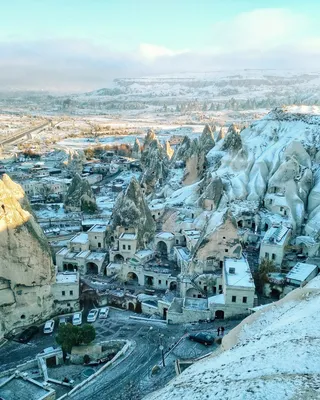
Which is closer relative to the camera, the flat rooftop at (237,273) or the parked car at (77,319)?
the flat rooftop at (237,273)

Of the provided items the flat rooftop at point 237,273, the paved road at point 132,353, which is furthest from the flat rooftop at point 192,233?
the paved road at point 132,353

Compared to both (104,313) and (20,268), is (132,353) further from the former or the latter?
(20,268)

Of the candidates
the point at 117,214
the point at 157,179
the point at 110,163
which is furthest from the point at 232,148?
the point at 110,163

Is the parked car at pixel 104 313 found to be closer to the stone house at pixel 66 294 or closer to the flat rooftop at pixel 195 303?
the stone house at pixel 66 294

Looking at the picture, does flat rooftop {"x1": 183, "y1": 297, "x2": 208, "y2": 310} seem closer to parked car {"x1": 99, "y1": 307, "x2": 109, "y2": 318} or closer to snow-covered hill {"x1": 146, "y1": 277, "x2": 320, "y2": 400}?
parked car {"x1": 99, "y1": 307, "x2": 109, "y2": 318}

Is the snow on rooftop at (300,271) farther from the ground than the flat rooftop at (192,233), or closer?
closer
